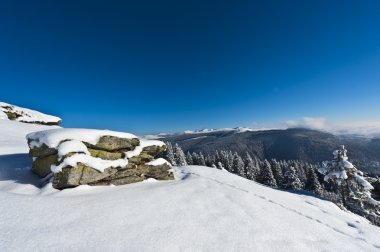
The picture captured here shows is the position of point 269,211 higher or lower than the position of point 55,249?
lower

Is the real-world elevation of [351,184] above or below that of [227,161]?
below

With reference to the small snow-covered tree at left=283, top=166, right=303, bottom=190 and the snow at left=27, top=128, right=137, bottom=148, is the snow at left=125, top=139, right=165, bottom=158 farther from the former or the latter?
the small snow-covered tree at left=283, top=166, right=303, bottom=190

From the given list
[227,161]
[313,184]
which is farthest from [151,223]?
[227,161]

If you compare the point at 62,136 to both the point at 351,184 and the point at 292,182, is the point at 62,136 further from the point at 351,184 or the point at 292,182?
the point at 292,182

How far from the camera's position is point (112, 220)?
630 centimetres

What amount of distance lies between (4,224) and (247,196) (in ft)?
31.0

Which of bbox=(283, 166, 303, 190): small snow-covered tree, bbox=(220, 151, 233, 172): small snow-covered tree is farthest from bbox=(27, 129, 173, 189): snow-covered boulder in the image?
bbox=(220, 151, 233, 172): small snow-covered tree

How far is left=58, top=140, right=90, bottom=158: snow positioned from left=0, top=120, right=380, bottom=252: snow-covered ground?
153 centimetres

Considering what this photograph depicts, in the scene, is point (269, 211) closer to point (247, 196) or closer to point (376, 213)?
point (247, 196)

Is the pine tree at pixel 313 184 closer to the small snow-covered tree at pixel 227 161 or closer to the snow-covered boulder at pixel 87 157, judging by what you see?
the small snow-covered tree at pixel 227 161

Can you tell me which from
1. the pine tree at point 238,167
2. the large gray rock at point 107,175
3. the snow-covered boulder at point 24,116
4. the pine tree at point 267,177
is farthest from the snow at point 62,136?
the pine tree at point 238,167

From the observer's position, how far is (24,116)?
28.2m

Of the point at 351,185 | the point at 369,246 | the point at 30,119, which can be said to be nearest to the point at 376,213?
the point at 351,185

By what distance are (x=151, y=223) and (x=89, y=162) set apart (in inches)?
199
